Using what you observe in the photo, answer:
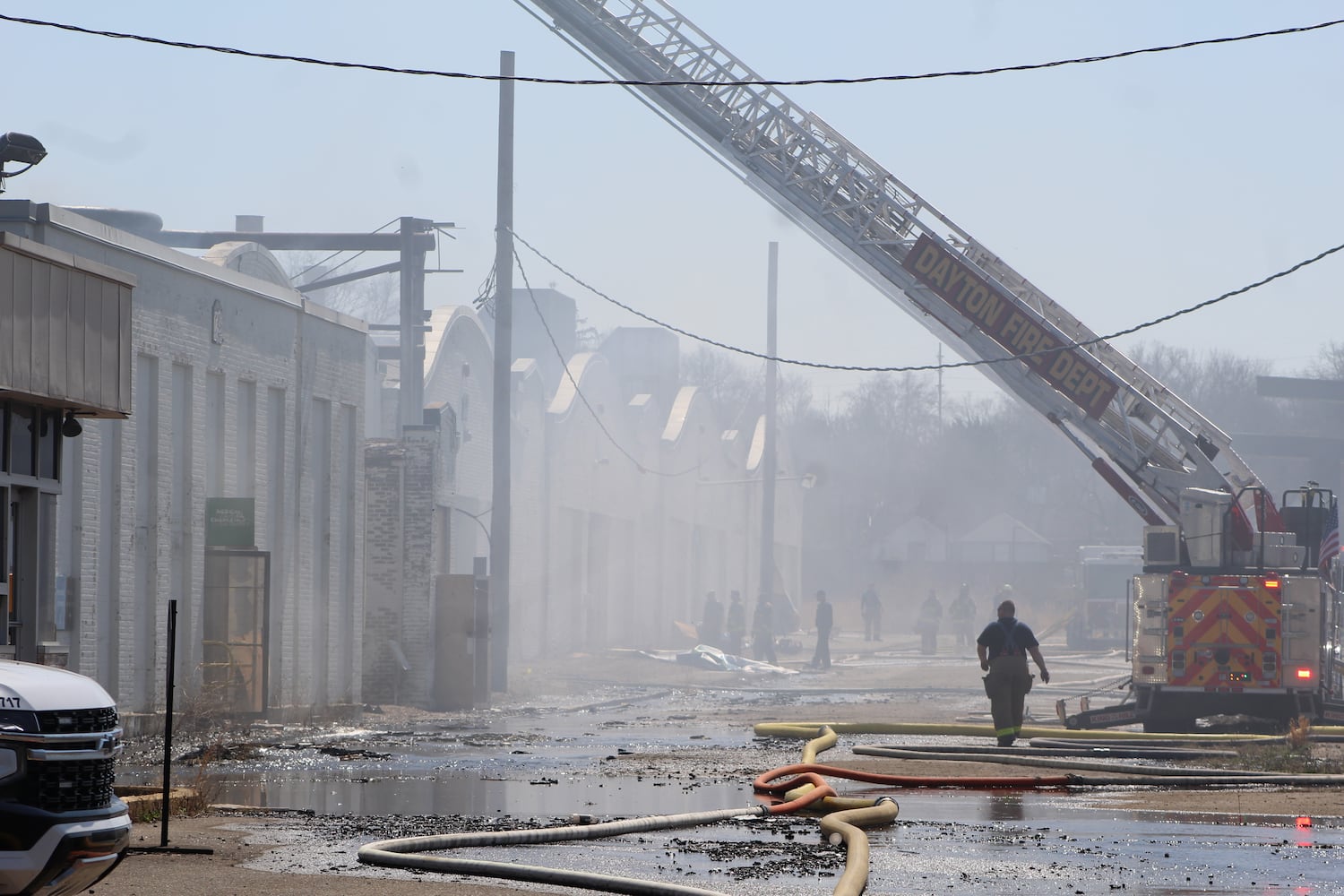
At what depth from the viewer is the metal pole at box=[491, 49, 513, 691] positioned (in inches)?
1106

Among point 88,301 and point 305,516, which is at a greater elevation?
point 88,301

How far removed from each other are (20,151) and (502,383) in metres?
14.8

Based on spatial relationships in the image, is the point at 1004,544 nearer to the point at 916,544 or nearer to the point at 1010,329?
the point at 916,544

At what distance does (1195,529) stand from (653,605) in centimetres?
3234

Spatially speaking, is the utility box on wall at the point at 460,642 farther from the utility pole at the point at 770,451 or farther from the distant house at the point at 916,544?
the distant house at the point at 916,544

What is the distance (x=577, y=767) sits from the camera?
1536 centimetres

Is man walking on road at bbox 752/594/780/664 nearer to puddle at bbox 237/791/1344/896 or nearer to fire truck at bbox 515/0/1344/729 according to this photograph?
fire truck at bbox 515/0/1344/729

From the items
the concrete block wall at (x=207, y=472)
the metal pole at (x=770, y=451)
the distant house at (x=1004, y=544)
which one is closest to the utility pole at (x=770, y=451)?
the metal pole at (x=770, y=451)

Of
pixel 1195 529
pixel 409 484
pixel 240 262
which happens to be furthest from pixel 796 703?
pixel 240 262

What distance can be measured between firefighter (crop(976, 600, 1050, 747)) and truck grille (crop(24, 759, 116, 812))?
12268 millimetres

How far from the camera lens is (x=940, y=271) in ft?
68.7

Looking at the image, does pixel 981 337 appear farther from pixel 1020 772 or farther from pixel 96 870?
pixel 96 870

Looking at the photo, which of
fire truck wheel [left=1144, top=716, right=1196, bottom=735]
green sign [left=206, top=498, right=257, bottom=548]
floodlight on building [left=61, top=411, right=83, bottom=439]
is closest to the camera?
floodlight on building [left=61, top=411, right=83, bottom=439]

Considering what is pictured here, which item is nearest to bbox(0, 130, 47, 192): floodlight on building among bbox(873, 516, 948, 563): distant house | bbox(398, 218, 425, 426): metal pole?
bbox(398, 218, 425, 426): metal pole
